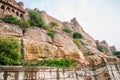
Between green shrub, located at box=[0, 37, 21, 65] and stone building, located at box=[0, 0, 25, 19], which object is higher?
stone building, located at box=[0, 0, 25, 19]

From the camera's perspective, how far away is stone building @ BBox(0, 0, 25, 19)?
37.5 m

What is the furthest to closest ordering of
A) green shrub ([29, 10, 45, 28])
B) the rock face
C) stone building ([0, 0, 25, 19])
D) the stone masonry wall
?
stone building ([0, 0, 25, 19]) → green shrub ([29, 10, 45, 28]) → the rock face → the stone masonry wall

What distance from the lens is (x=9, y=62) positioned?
1792 centimetres

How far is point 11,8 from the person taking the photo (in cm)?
4006

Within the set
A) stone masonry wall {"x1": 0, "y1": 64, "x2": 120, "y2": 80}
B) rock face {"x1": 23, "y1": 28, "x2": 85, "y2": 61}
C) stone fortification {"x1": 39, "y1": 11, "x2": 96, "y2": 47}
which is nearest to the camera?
stone masonry wall {"x1": 0, "y1": 64, "x2": 120, "y2": 80}

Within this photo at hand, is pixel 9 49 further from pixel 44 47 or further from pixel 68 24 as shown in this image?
pixel 68 24

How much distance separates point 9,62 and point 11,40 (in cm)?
481

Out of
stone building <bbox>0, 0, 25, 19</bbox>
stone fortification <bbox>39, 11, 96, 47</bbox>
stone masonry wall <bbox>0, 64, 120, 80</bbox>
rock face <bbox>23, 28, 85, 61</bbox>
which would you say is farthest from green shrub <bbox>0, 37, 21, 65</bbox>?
stone fortification <bbox>39, 11, 96, 47</bbox>

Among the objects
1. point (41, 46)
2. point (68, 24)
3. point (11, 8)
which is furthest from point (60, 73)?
point (68, 24)

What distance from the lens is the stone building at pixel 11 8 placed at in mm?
37531

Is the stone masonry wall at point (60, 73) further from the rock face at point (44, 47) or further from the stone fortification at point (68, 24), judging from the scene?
the stone fortification at point (68, 24)

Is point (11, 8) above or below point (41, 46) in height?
above

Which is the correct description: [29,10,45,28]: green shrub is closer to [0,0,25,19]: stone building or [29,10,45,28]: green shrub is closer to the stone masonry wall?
[0,0,25,19]: stone building

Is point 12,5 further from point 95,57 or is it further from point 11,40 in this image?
point 95,57
